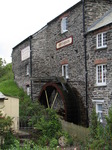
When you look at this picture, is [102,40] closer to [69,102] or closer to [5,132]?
[69,102]

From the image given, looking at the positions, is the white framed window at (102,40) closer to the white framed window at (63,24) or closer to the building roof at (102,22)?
the building roof at (102,22)

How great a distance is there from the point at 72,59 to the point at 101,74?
365 cm

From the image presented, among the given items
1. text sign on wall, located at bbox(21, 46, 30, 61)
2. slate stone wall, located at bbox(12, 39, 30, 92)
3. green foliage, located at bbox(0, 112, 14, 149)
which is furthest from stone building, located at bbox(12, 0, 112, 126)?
green foliage, located at bbox(0, 112, 14, 149)

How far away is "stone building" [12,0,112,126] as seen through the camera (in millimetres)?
19156

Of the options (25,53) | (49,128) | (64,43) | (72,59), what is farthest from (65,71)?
(49,128)

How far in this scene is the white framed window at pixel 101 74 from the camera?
1861cm

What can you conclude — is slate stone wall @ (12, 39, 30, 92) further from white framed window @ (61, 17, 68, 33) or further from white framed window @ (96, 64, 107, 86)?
white framed window @ (96, 64, 107, 86)

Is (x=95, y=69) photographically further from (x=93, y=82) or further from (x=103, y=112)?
(x=103, y=112)

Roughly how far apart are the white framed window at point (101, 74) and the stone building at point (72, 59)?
7 cm

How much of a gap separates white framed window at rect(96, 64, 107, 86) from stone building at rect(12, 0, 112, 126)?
67 mm

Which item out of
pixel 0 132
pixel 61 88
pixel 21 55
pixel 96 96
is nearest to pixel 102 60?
pixel 96 96

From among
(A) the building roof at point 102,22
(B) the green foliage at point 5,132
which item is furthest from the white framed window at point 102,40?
(B) the green foliage at point 5,132

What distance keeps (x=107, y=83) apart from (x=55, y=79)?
5.84 m

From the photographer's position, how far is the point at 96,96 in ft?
62.2
